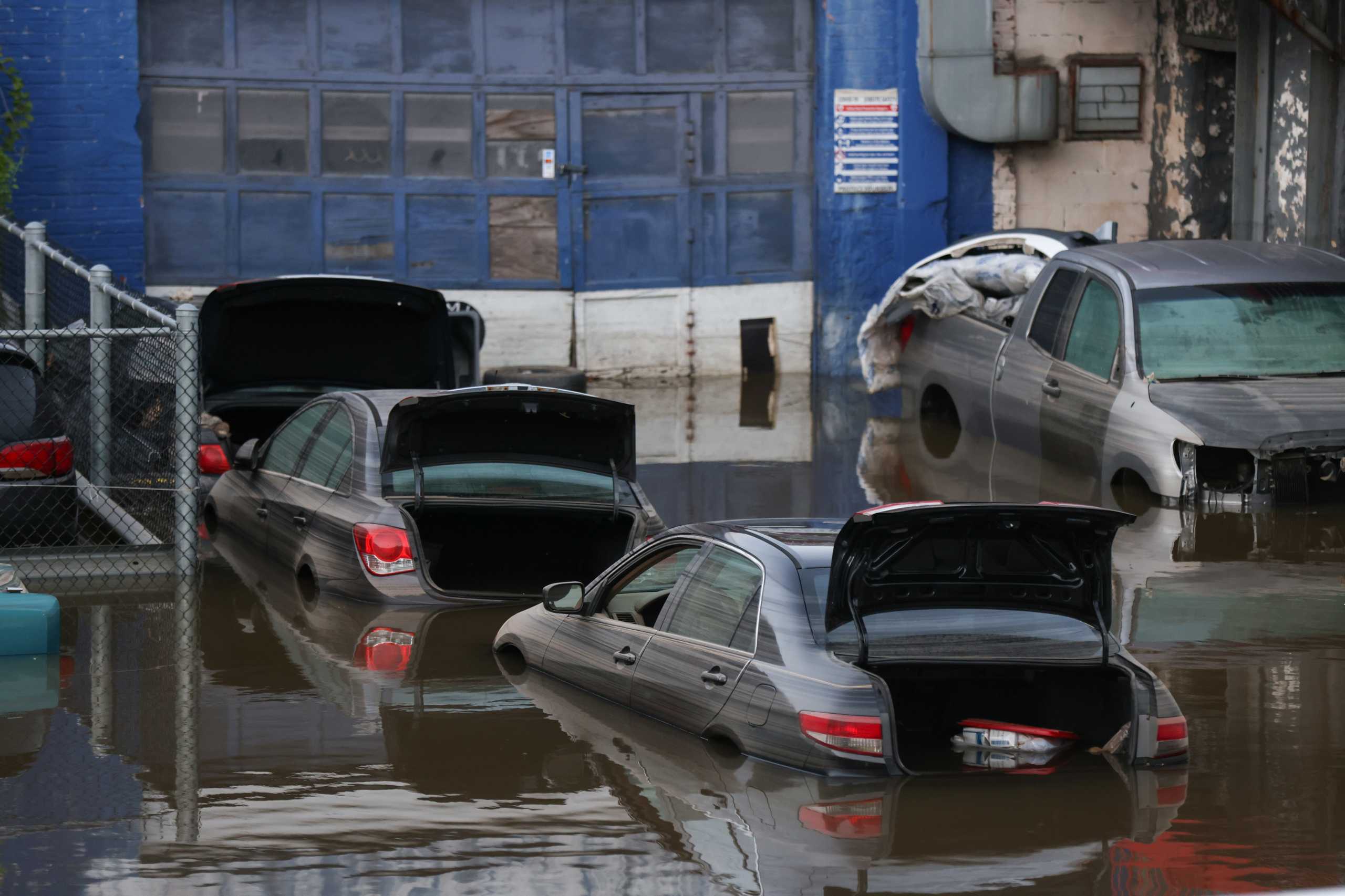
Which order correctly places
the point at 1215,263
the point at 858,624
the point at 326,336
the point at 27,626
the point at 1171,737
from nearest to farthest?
the point at 858,624, the point at 1171,737, the point at 27,626, the point at 1215,263, the point at 326,336

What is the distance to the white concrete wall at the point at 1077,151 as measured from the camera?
1912 cm

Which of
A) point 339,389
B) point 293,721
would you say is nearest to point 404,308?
point 339,389

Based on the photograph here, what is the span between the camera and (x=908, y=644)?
21.5 feet

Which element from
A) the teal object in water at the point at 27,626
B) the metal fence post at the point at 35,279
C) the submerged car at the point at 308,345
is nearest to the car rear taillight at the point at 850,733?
the teal object in water at the point at 27,626

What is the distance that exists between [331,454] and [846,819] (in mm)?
4882

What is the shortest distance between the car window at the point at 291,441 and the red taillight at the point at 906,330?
258 inches

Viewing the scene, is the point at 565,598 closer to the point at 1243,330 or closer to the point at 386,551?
the point at 386,551

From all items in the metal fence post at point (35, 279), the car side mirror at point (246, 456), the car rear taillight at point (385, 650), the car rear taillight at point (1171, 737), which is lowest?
the car rear taillight at point (385, 650)

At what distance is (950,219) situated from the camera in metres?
19.4

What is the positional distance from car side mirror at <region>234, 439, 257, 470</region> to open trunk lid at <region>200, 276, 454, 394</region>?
138 centimetres

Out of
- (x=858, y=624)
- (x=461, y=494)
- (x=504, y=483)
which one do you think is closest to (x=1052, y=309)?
(x=504, y=483)

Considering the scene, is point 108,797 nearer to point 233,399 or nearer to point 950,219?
point 233,399

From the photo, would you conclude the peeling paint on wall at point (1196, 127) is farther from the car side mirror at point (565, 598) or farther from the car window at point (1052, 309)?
the car side mirror at point (565, 598)

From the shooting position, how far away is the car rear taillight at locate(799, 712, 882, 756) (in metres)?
6.31
